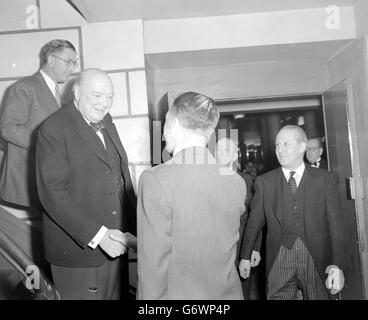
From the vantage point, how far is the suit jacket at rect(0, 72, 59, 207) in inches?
63.4

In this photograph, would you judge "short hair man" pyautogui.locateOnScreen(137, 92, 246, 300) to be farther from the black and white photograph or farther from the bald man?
the bald man

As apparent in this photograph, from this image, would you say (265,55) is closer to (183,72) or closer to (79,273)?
(183,72)

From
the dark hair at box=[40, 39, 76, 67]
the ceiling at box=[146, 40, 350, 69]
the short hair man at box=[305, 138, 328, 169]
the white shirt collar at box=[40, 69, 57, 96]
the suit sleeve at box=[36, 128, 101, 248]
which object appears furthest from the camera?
the short hair man at box=[305, 138, 328, 169]

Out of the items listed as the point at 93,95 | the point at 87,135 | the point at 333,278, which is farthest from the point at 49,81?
the point at 333,278

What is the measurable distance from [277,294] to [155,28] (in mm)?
1601

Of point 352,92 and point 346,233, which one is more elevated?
point 352,92

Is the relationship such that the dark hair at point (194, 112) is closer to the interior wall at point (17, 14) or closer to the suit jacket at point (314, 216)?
the suit jacket at point (314, 216)

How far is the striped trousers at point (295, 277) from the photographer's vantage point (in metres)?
1.49

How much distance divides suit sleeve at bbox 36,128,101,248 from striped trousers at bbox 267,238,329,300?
0.81 meters

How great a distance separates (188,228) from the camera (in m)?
0.89

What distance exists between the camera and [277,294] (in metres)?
1.54

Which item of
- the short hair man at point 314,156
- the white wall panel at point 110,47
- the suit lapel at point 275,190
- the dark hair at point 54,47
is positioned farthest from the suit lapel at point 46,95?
the short hair man at point 314,156

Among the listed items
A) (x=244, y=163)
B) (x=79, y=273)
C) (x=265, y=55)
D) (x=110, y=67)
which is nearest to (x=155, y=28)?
(x=110, y=67)

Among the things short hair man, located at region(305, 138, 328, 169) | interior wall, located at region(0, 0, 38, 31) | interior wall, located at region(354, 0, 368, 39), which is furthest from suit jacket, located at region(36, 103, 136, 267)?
short hair man, located at region(305, 138, 328, 169)
